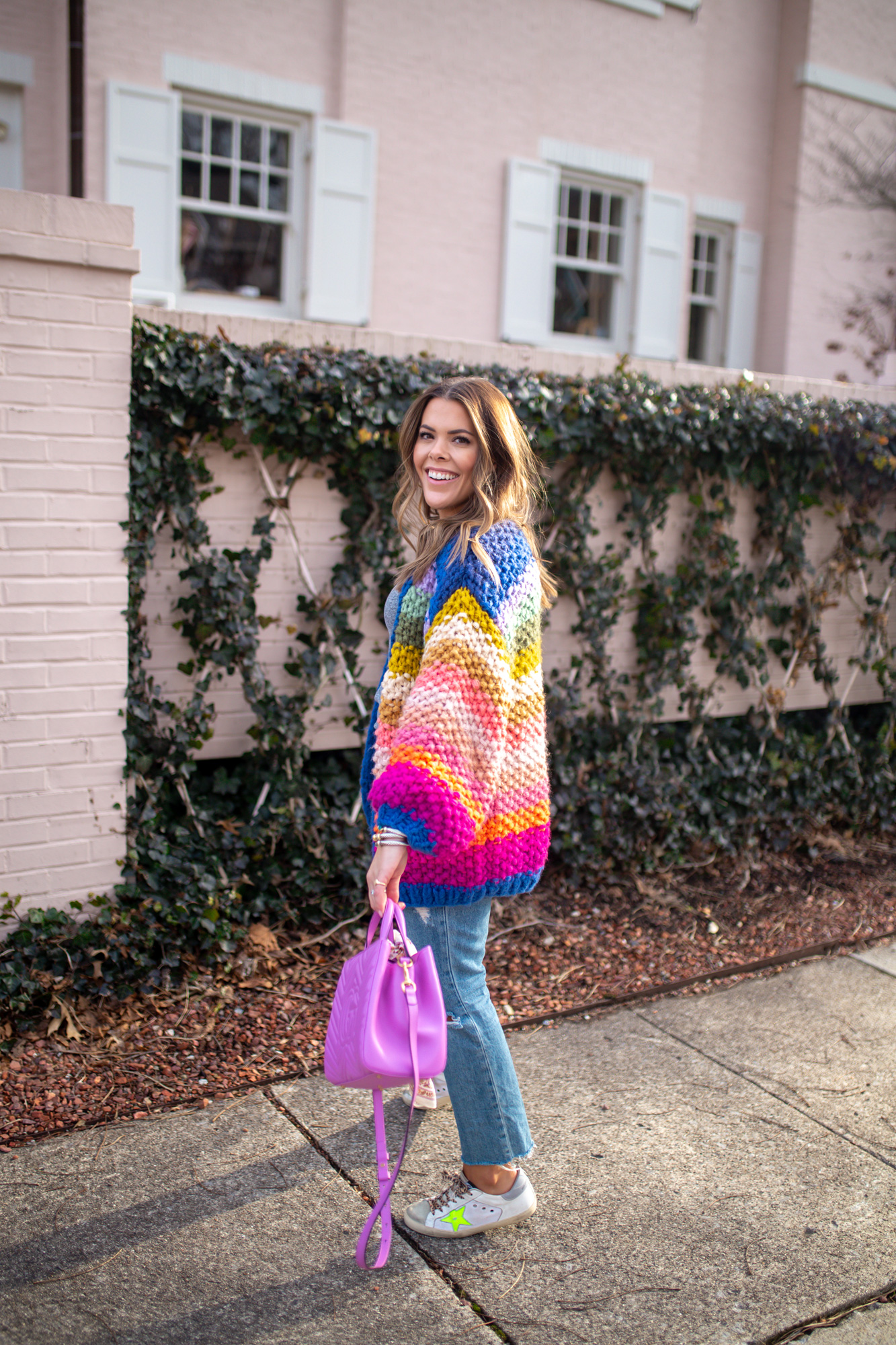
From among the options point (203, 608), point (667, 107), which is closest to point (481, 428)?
point (203, 608)

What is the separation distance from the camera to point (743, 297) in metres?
10.6

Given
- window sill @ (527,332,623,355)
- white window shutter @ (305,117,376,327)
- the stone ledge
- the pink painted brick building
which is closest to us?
the stone ledge

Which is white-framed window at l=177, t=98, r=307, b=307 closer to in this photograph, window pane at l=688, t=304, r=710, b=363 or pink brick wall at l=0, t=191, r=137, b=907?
window pane at l=688, t=304, r=710, b=363

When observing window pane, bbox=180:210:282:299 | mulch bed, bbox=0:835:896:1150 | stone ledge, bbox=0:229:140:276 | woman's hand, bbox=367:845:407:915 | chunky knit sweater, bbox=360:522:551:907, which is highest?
window pane, bbox=180:210:282:299

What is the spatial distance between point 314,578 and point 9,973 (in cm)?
159

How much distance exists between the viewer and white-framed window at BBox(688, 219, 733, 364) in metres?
10.5

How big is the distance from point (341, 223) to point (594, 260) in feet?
9.12

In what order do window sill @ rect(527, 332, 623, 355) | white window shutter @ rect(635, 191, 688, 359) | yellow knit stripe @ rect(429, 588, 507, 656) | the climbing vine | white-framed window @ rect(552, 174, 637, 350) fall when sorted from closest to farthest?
yellow knit stripe @ rect(429, 588, 507, 656)
the climbing vine
window sill @ rect(527, 332, 623, 355)
white-framed window @ rect(552, 174, 637, 350)
white window shutter @ rect(635, 191, 688, 359)

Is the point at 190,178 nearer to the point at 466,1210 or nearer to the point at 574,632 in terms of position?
the point at 574,632

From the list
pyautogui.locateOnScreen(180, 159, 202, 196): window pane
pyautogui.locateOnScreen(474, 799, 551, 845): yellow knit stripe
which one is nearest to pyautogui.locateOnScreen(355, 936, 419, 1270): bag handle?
pyautogui.locateOnScreen(474, 799, 551, 845): yellow knit stripe

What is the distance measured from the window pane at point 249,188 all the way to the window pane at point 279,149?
18cm

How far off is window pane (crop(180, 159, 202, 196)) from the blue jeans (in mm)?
6984

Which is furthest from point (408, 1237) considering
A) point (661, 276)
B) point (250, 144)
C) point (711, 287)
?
point (711, 287)

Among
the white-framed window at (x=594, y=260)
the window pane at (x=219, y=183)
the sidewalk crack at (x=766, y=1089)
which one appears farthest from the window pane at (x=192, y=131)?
the sidewalk crack at (x=766, y=1089)
